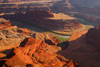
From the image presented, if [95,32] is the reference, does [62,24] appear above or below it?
below

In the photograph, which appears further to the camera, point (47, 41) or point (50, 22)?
point (50, 22)

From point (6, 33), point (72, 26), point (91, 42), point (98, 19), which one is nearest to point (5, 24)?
Answer: point (6, 33)

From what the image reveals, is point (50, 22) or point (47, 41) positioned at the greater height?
point (47, 41)

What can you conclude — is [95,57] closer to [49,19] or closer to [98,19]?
[49,19]

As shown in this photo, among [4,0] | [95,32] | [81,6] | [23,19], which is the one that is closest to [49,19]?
[23,19]

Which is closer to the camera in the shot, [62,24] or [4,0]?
[62,24]

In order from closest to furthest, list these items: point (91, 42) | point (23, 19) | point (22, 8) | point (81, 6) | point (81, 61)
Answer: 1. point (81, 61)
2. point (91, 42)
3. point (23, 19)
4. point (22, 8)
5. point (81, 6)

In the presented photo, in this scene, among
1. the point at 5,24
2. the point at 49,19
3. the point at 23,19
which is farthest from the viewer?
the point at 23,19

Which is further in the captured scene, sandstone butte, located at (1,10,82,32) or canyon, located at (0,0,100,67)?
sandstone butte, located at (1,10,82,32)

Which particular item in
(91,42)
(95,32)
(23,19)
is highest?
(95,32)

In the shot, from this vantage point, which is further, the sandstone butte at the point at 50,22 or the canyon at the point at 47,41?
the sandstone butte at the point at 50,22
